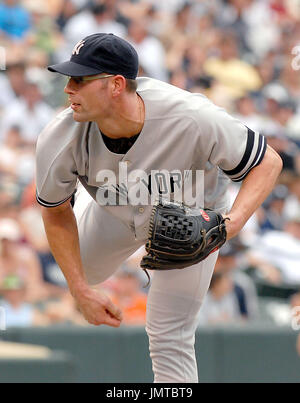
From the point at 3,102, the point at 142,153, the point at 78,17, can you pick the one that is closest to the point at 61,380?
the point at 142,153

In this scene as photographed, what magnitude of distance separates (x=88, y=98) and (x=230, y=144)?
0.61m

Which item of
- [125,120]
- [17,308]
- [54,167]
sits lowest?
[54,167]

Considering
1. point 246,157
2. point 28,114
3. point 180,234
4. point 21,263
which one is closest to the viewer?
point 180,234

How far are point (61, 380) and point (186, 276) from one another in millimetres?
1761

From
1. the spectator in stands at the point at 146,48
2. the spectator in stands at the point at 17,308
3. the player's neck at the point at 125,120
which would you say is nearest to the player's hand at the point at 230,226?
the player's neck at the point at 125,120

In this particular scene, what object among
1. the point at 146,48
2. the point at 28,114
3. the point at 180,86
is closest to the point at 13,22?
the point at 28,114

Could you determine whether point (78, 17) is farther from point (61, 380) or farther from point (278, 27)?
point (61, 380)

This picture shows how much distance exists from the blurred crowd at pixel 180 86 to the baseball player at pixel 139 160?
102 inches

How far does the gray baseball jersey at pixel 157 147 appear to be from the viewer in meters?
3.60

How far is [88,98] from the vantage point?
3.49m

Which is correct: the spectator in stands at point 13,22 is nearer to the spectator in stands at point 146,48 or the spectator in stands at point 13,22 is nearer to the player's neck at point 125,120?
the spectator in stands at point 146,48

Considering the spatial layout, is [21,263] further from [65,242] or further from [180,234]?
[180,234]

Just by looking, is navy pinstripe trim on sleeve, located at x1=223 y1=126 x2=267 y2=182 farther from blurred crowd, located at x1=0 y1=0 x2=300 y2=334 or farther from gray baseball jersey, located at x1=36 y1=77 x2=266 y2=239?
blurred crowd, located at x1=0 y1=0 x2=300 y2=334
